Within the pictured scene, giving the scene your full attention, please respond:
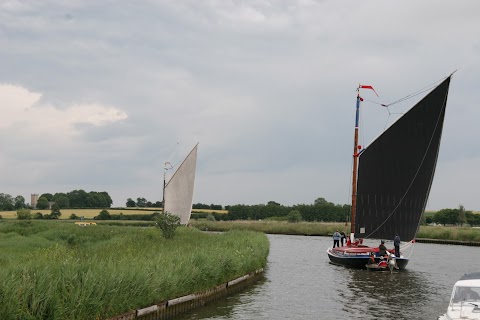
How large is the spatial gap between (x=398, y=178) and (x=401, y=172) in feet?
2.06

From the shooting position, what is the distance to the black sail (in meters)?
45.6

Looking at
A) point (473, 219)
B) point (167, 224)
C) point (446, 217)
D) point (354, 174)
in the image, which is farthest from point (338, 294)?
point (473, 219)

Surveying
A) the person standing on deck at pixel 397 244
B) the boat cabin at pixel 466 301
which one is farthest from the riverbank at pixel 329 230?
the boat cabin at pixel 466 301

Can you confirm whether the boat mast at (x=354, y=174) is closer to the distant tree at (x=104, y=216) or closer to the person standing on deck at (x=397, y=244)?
the person standing on deck at (x=397, y=244)

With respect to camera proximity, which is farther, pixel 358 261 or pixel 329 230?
pixel 329 230

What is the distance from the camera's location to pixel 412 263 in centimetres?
5541

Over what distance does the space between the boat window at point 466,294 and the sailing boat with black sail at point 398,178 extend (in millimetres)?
26562

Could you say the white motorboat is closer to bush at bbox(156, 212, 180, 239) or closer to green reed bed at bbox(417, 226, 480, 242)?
bush at bbox(156, 212, 180, 239)

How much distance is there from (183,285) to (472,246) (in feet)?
237

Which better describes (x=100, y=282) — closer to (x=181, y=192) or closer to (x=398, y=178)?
(x=398, y=178)

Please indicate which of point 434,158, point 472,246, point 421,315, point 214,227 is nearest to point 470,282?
point 421,315

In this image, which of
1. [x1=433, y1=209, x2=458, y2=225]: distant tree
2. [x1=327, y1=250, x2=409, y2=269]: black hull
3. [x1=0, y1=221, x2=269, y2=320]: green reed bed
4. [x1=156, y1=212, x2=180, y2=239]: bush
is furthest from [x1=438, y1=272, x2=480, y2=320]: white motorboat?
[x1=433, y1=209, x2=458, y2=225]: distant tree

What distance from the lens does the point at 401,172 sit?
47656mm

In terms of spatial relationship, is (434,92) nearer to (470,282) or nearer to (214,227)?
(470,282)
